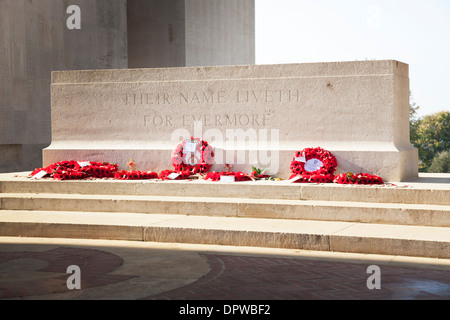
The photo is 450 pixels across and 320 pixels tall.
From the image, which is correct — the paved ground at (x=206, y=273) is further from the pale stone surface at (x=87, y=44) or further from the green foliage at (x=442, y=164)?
the green foliage at (x=442, y=164)

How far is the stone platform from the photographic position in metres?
6.73

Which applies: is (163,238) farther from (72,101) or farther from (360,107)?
(72,101)

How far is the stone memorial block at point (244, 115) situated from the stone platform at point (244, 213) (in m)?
0.96

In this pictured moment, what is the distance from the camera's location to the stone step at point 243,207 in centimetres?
736

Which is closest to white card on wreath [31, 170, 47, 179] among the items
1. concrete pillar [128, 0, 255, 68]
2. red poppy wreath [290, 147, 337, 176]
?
red poppy wreath [290, 147, 337, 176]

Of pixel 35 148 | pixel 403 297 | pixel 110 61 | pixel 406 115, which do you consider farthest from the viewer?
pixel 110 61

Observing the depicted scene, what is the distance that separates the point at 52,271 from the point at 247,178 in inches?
169

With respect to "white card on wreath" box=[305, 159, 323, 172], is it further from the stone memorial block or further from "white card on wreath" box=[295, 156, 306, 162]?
the stone memorial block

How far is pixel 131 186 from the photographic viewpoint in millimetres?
9289

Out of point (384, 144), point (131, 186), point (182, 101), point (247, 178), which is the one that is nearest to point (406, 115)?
point (384, 144)

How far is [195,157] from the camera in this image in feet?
33.3

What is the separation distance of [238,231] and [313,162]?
2738mm

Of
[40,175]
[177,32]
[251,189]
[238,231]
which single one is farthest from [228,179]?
[177,32]

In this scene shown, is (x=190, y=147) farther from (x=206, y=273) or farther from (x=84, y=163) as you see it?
(x=206, y=273)
